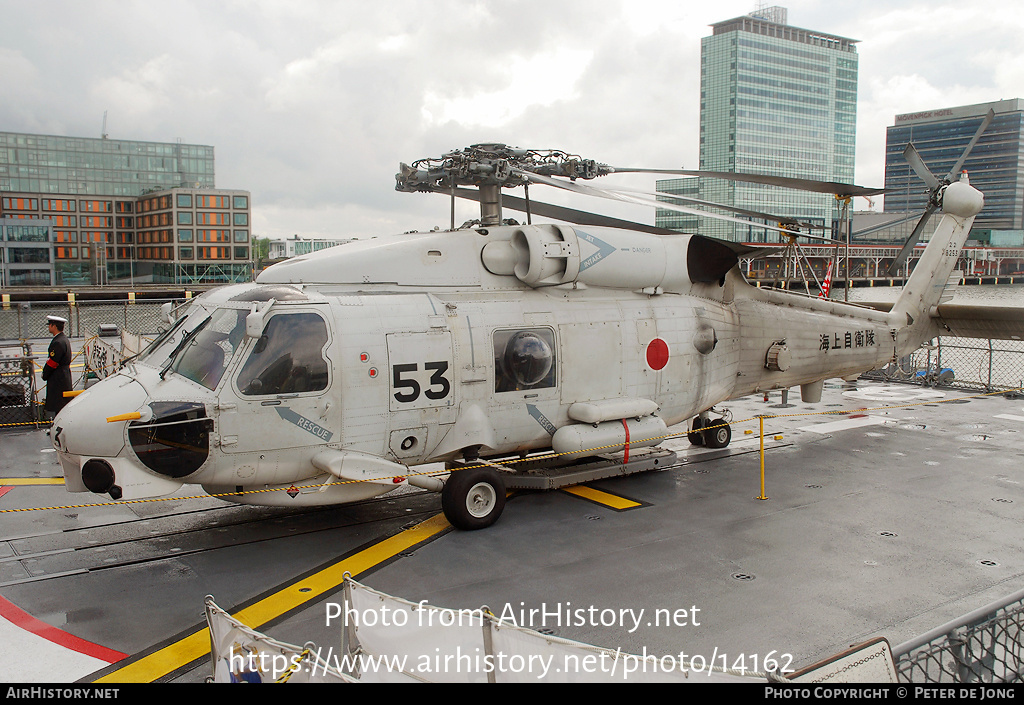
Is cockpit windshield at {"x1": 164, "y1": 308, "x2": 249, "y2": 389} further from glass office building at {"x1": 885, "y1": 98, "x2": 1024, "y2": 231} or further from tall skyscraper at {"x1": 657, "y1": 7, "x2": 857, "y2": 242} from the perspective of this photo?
tall skyscraper at {"x1": 657, "y1": 7, "x2": 857, "y2": 242}

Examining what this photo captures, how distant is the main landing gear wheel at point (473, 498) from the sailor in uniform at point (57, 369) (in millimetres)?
8471

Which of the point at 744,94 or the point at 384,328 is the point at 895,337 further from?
the point at 744,94

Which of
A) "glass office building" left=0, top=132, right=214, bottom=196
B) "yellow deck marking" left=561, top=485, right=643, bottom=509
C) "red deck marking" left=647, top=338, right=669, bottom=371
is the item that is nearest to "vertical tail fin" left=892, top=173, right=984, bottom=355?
"red deck marking" left=647, top=338, right=669, bottom=371

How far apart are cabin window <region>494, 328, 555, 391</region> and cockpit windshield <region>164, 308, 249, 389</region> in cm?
323

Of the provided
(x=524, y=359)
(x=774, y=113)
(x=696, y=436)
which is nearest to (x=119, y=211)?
(x=696, y=436)

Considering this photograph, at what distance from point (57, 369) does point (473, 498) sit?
29.4 feet

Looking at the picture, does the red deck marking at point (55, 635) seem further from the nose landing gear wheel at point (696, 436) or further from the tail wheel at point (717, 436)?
the tail wheel at point (717, 436)

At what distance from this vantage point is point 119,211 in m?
86.9

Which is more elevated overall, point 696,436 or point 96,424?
point 96,424

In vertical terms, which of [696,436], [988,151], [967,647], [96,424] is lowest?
[696,436]

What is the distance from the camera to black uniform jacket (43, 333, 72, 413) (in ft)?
42.4

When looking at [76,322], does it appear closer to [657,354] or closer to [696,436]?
[696,436]

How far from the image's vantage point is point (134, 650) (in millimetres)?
6145

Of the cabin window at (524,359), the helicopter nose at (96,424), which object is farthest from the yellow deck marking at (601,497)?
the helicopter nose at (96,424)
